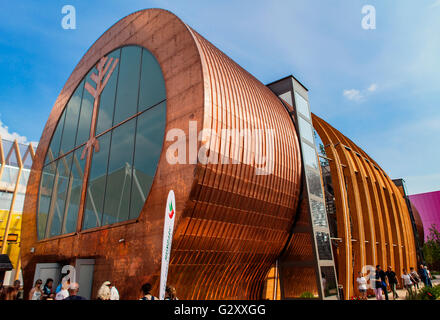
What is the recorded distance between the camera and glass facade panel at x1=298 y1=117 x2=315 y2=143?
15.2m

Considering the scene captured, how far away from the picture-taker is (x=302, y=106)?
1606 cm

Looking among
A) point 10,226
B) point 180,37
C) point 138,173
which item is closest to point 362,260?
point 138,173

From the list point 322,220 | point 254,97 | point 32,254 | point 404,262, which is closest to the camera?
point 254,97

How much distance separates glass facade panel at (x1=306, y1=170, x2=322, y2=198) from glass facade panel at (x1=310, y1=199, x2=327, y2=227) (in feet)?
1.53

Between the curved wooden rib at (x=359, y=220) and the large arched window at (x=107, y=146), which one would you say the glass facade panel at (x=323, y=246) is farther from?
the large arched window at (x=107, y=146)

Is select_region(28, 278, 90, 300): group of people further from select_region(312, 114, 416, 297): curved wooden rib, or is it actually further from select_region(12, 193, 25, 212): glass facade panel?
select_region(12, 193, 25, 212): glass facade panel

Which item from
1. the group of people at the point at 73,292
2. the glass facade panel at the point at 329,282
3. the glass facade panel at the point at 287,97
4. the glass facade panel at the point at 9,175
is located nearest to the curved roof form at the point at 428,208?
the glass facade panel at the point at 329,282

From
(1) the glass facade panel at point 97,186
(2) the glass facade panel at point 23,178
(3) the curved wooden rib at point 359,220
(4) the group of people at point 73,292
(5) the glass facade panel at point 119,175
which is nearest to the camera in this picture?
(4) the group of people at point 73,292

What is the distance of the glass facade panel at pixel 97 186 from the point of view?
43.2 feet

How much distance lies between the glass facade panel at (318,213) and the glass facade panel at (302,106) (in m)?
4.75

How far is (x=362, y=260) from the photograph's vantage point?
1445 centimetres
